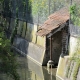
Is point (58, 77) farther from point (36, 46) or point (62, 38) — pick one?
point (36, 46)

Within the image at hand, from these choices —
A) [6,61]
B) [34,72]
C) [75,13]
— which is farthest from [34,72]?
[6,61]

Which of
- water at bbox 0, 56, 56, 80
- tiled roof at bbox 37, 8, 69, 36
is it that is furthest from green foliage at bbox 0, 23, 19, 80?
tiled roof at bbox 37, 8, 69, 36

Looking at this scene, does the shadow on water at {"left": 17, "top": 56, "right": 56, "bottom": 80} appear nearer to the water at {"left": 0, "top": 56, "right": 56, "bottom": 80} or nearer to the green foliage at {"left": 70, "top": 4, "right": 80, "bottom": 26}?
the water at {"left": 0, "top": 56, "right": 56, "bottom": 80}

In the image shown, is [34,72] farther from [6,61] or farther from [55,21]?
[6,61]

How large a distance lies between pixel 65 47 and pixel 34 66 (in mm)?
3285

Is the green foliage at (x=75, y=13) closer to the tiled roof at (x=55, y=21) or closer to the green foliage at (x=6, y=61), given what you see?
the tiled roof at (x=55, y=21)

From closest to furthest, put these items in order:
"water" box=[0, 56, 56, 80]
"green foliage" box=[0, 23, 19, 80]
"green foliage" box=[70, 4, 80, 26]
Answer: "green foliage" box=[0, 23, 19, 80], "green foliage" box=[70, 4, 80, 26], "water" box=[0, 56, 56, 80]

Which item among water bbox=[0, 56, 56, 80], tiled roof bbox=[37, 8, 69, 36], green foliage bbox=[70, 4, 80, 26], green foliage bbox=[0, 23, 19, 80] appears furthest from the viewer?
tiled roof bbox=[37, 8, 69, 36]

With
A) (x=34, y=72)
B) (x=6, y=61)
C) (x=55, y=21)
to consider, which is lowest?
(x=34, y=72)

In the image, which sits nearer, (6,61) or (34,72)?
(6,61)

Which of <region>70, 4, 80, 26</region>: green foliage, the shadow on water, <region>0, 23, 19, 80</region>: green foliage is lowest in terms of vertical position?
the shadow on water

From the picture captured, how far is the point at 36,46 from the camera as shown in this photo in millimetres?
27297

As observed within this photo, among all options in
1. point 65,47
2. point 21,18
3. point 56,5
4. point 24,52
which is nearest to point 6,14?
point 21,18

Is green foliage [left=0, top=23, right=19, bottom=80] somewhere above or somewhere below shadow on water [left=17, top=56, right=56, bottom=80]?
above
